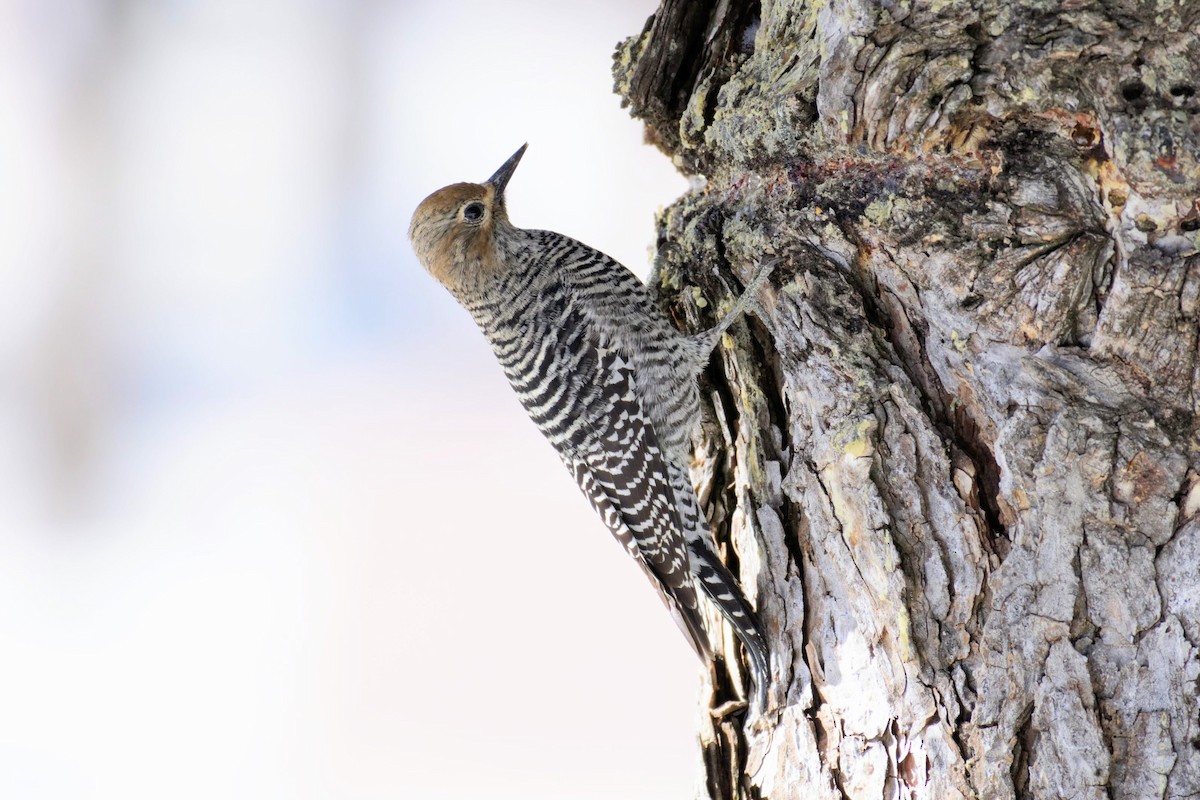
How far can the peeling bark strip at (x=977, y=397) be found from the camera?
65.4 inches

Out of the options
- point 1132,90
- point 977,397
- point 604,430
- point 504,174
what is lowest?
point 977,397

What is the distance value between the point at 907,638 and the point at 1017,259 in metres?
0.79

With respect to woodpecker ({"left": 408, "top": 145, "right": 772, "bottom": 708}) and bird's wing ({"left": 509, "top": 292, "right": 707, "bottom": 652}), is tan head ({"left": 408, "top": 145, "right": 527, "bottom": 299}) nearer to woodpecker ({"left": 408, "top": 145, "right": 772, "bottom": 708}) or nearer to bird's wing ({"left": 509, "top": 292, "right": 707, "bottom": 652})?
woodpecker ({"left": 408, "top": 145, "right": 772, "bottom": 708})

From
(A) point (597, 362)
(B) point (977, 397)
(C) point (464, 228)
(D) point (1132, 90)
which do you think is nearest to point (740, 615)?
(B) point (977, 397)

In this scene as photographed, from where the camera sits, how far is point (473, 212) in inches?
128

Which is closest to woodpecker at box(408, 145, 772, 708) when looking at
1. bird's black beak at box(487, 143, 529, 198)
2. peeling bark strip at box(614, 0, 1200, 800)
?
bird's black beak at box(487, 143, 529, 198)

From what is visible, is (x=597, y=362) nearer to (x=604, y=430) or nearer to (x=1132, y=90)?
(x=604, y=430)

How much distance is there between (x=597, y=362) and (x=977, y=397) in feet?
4.70

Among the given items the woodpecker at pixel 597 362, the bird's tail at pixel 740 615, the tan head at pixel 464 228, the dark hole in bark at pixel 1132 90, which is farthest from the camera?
the tan head at pixel 464 228

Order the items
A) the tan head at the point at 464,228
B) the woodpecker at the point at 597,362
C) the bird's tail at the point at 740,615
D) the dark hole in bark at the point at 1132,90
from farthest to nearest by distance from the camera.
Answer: the tan head at the point at 464,228 → the woodpecker at the point at 597,362 → the bird's tail at the point at 740,615 → the dark hole in bark at the point at 1132,90

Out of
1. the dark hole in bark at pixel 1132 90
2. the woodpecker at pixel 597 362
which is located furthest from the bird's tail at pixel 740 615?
the dark hole in bark at pixel 1132 90

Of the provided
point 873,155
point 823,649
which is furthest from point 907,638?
point 873,155

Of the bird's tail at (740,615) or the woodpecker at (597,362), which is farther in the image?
the woodpecker at (597,362)

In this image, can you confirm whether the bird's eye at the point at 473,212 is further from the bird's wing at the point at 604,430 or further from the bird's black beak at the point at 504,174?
the bird's wing at the point at 604,430
